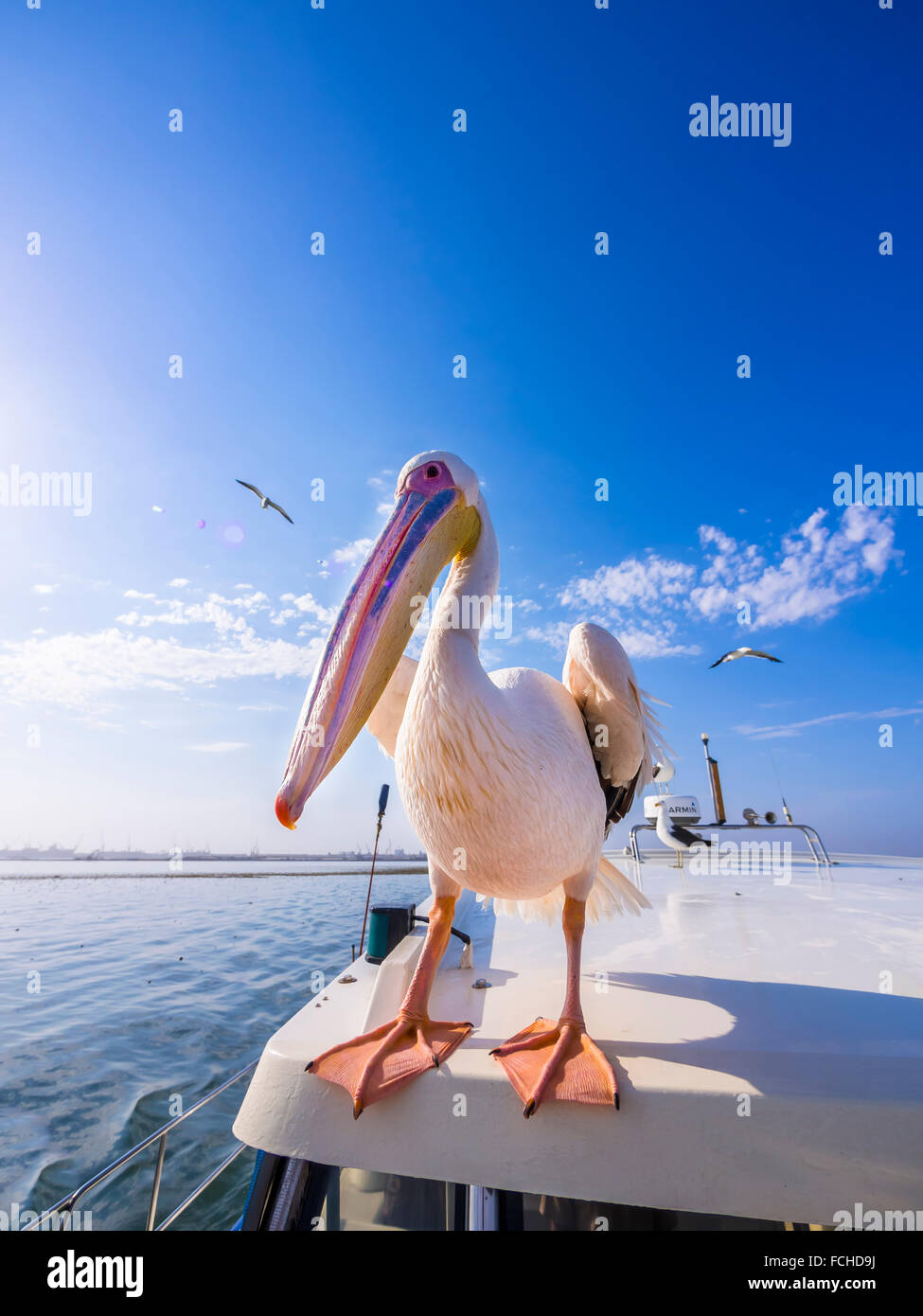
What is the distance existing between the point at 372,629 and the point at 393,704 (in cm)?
106

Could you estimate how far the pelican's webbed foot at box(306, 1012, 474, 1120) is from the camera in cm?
156

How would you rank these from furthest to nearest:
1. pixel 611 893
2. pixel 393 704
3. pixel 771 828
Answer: pixel 771 828
pixel 611 893
pixel 393 704

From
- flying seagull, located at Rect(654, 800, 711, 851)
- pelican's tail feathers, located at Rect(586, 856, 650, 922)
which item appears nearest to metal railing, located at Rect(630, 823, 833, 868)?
flying seagull, located at Rect(654, 800, 711, 851)

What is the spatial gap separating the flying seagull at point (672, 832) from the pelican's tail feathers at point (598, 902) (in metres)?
4.97

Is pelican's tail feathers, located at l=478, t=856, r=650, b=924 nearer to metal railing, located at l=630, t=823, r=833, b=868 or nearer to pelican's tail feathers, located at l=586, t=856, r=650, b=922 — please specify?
pelican's tail feathers, located at l=586, t=856, r=650, b=922

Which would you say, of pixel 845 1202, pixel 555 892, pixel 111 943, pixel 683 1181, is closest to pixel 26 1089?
pixel 555 892

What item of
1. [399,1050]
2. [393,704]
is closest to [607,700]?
[393,704]

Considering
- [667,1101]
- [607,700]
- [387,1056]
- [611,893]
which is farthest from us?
[611,893]

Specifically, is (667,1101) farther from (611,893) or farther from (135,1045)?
(135,1045)

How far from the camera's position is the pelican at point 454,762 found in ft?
5.36

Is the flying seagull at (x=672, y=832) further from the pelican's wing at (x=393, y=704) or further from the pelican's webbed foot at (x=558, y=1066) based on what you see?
the pelican's webbed foot at (x=558, y=1066)

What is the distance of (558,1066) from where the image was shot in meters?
1.58

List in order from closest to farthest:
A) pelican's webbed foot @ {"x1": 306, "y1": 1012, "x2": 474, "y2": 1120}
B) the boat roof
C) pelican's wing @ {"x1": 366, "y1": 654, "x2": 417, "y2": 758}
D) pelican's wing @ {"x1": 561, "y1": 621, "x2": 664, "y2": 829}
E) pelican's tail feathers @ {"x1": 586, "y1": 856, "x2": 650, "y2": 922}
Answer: the boat roof
pelican's webbed foot @ {"x1": 306, "y1": 1012, "x2": 474, "y2": 1120}
pelican's wing @ {"x1": 561, "y1": 621, "x2": 664, "y2": 829}
pelican's wing @ {"x1": 366, "y1": 654, "x2": 417, "y2": 758}
pelican's tail feathers @ {"x1": 586, "y1": 856, "x2": 650, "y2": 922}

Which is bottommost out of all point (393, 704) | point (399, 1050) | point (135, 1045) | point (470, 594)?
point (135, 1045)
